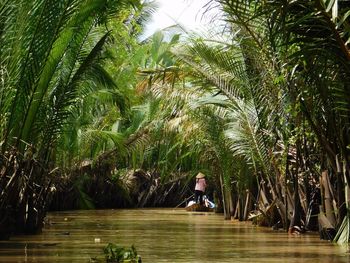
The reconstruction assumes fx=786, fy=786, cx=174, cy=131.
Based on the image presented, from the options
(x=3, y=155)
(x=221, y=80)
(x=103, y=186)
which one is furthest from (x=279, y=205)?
(x=103, y=186)

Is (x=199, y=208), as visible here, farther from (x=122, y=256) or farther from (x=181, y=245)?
(x=122, y=256)

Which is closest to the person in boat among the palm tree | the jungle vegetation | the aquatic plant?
the jungle vegetation

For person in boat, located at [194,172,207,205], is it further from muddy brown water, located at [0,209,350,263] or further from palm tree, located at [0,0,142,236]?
→ palm tree, located at [0,0,142,236]

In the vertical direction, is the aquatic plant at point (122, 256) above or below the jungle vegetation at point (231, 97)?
below

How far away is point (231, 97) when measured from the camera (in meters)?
15.6

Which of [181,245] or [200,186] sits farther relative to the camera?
[200,186]

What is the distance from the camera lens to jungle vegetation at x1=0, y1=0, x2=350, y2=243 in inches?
329

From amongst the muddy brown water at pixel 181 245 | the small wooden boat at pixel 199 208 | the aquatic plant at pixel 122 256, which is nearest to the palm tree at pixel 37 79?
the muddy brown water at pixel 181 245

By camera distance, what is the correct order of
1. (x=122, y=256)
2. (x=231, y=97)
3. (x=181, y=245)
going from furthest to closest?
(x=231, y=97) < (x=181, y=245) < (x=122, y=256)

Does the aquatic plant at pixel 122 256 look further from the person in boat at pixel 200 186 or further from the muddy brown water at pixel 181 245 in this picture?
the person in boat at pixel 200 186

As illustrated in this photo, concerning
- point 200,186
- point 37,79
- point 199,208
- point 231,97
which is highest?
point 231,97

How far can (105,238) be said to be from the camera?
11969 mm

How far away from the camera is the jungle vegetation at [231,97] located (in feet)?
27.4

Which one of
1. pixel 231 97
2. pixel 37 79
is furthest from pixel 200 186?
pixel 37 79
